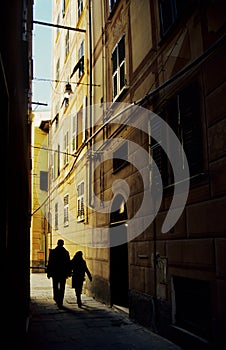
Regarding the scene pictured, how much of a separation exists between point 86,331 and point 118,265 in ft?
10.6

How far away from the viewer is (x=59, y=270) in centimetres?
1109

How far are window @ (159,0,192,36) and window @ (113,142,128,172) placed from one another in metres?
3.04

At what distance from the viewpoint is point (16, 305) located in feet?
19.2

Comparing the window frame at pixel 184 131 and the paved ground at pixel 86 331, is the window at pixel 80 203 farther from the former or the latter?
the window frame at pixel 184 131

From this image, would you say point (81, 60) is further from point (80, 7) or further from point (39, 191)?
point (39, 191)

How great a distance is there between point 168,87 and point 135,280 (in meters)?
4.14

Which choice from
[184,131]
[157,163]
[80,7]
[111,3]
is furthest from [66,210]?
[184,131]

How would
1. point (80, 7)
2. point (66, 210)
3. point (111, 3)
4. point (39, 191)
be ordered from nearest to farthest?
point (111, 3) → point (80, 7) → point (66, 210) → point (39, 191)

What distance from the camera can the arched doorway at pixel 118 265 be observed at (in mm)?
10594

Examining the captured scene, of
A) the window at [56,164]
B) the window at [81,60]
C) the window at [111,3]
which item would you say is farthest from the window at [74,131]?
the window at [111,3]

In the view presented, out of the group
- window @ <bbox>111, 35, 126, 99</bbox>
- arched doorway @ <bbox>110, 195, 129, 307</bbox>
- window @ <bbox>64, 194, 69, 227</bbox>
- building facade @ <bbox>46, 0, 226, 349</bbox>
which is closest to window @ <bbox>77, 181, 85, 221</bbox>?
building facade @ <bbox>46, 0, 226, 349</bbox>

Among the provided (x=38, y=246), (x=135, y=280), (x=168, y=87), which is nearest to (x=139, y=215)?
(x=135, y=280)

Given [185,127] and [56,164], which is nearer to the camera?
[185,127]

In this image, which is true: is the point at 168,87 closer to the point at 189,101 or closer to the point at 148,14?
the point at 189,101
